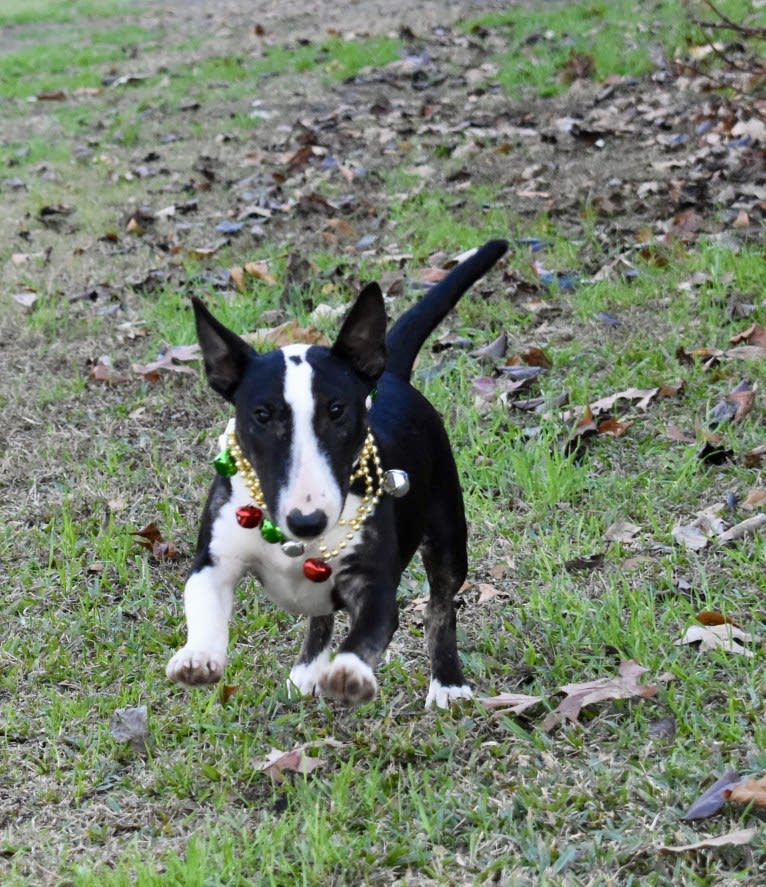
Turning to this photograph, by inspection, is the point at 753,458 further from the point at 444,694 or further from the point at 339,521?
the point at 339,521

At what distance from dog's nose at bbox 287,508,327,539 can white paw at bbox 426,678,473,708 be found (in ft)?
3.04

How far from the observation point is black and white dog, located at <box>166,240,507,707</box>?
9.41 feet

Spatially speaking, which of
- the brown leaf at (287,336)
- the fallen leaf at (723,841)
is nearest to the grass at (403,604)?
the fallen leaf at (723,841)

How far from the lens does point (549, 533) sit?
14.4 ft

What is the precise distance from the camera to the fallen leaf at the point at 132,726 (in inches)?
135

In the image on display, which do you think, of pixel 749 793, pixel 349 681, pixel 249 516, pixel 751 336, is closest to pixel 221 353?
pixel 249 516

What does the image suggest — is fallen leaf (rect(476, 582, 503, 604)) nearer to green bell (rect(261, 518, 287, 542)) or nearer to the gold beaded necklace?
the gold beaded necklace

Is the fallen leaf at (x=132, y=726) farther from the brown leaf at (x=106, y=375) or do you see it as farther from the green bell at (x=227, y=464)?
the brown leaf at (x=106, y=375)

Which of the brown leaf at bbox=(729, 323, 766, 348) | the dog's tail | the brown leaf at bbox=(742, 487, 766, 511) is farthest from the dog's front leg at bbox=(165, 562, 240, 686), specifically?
the brown leaf at bbox=(729, 323, 766, 348)

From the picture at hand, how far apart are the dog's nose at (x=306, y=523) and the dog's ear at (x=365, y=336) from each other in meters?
0.50

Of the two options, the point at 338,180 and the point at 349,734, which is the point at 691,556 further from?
the point at 338,180

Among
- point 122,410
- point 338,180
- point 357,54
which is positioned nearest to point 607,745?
point 122,410

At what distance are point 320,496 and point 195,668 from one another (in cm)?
46

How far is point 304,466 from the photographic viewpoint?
2846mm
